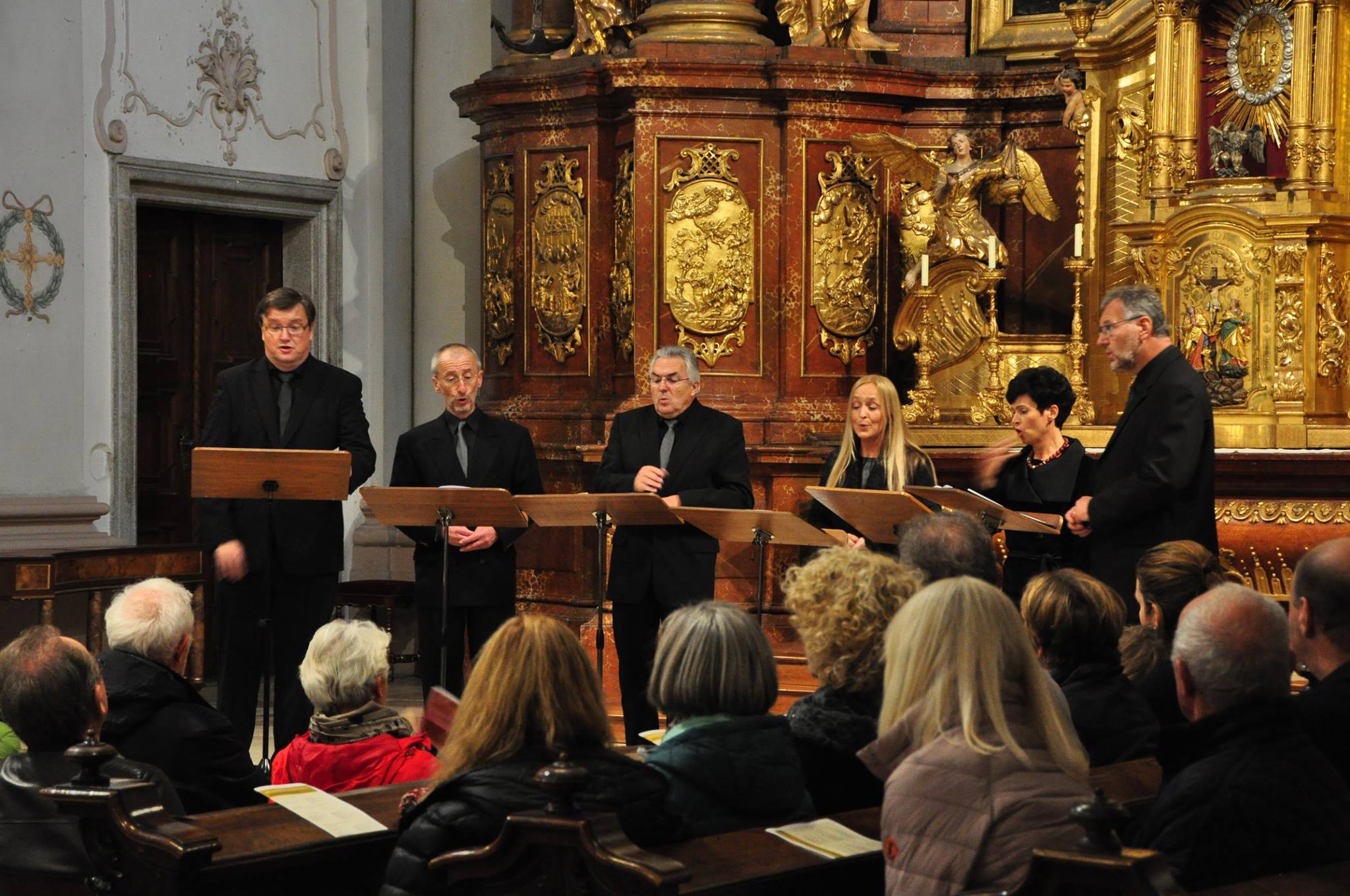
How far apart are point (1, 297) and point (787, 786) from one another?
668 centimetres

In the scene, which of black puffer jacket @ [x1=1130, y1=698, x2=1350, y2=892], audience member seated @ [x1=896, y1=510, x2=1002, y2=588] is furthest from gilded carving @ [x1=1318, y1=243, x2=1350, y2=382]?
black puffer jacket @ [x1=1130, y1=698, x2=1350, y2=892]

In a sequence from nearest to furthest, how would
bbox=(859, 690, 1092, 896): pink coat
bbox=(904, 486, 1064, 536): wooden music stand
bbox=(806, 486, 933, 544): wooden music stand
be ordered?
bbox=(859, 690, 1092, 896): pink coat
bbox=(904, 486, 1064, 536): wooden music stand
bbox=(806, 486, 933, 544): wooden music stand

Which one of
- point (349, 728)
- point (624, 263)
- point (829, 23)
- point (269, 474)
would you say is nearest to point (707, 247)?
point (624, 263)

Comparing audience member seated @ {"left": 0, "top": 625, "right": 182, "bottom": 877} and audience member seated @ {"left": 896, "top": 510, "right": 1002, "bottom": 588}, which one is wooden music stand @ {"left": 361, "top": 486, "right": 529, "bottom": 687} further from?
audience member seated @ {"left": 0, "top": 625, "right": 182, "bottom": 877}

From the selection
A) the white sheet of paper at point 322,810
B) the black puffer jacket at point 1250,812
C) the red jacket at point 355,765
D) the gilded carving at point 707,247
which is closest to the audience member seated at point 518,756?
the white sheet of paper at point 322,810

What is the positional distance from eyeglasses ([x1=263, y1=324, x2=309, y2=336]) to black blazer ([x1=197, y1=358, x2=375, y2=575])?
6.2 inches

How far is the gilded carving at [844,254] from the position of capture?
29.2 ft

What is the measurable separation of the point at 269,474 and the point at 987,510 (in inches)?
95.1

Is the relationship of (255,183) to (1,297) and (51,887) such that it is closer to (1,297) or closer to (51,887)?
(1,297)

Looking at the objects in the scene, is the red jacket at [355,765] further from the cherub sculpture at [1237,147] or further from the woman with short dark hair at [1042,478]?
the cherub sculpture at [1237,147]

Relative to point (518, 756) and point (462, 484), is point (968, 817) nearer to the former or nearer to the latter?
point (518, 756)

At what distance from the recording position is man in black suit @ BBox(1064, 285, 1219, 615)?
19.4 feet

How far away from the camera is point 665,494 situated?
6.59 metres

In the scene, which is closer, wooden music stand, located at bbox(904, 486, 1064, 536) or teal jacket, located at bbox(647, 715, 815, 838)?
teal jacket, located at bbox(647, 715, 815, 838)
